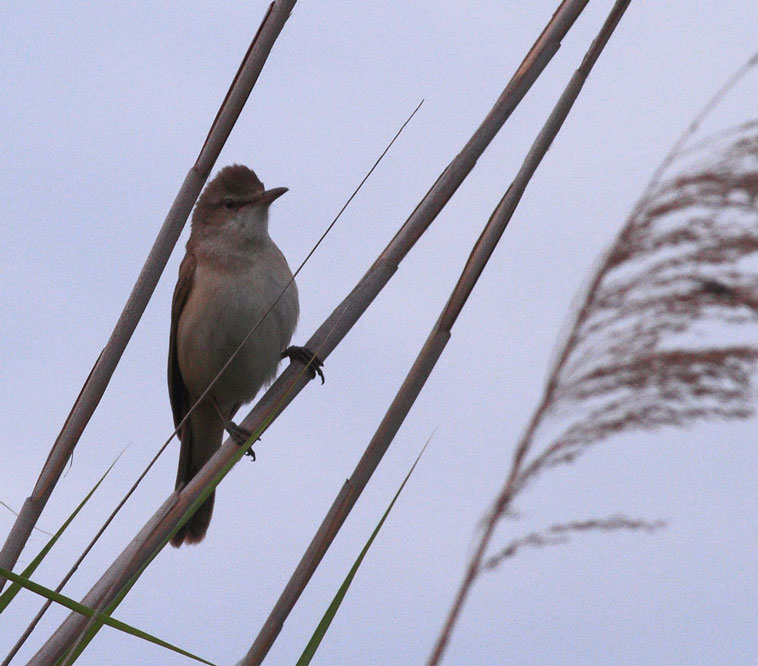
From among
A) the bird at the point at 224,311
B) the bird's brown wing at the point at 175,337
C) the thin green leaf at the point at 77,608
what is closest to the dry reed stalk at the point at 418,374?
the thin green leaf at the point at 77,608

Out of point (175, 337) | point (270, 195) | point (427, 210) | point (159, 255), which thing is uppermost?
point (270, 195)

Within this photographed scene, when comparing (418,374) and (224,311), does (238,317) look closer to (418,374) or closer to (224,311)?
(224,311)

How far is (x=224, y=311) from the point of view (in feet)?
12.9

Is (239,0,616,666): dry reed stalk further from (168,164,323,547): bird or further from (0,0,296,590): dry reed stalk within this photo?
(168,164,323,547): bird

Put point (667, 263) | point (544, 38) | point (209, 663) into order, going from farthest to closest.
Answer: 1. point (667, 263)
2. point (544, 38)
3. point (209, 663)

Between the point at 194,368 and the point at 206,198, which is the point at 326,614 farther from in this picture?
the point at 206,198

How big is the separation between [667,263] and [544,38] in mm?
498

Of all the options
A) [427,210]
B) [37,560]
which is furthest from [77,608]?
[427,210]

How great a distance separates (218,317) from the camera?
394 centimetres

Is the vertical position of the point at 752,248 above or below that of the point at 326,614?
above

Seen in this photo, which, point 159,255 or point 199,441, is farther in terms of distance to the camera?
point 199,441

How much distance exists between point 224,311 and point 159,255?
7.21 feet

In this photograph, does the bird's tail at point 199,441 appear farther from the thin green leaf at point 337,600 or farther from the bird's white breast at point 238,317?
the thin green leaf at point 337,600

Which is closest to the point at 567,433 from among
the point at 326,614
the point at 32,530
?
the point at 326,614
